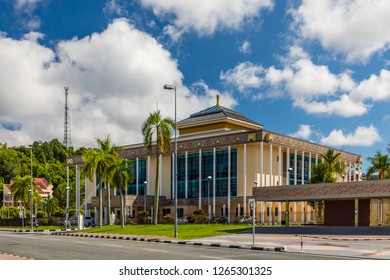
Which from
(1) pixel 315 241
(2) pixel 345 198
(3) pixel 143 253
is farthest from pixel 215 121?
(3) pixel 143 253

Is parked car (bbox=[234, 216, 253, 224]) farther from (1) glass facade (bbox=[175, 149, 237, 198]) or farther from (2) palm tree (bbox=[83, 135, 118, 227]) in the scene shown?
(2) palm tree (bbox=[83, 135, 118, 227])

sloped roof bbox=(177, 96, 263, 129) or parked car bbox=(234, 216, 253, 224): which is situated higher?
sloped roof bbox=(177, 96, 263, 129)

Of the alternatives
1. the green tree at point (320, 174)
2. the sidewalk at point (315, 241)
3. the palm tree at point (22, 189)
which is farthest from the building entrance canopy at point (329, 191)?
the palm tree at point (22, 189)

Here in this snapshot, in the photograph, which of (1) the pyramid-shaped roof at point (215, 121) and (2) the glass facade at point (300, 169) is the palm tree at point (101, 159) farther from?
(2) the glass facade at point (300, 169)

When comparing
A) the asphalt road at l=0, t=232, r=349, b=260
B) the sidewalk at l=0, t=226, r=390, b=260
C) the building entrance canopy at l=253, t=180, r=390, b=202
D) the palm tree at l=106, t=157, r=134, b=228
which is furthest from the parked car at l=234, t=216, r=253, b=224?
the asphalt road at l=0, t=232, r=349, b=260

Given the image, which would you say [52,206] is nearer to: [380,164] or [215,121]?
[215,121]

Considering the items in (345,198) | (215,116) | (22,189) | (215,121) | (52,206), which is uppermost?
(215,116)

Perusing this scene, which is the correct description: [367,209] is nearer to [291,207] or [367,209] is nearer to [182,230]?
[182,230]

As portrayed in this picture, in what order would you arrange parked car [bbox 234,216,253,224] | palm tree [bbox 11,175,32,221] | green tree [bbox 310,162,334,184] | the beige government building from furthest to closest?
palm tree [bbox 11,175,32,221] < the beige government building < parked car [bbox 234,216,253,224] < green tree [bbox 310,162,334,184]

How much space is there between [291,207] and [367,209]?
2453cm

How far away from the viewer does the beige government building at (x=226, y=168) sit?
226 ft

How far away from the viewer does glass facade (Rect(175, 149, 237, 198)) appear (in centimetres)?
7200

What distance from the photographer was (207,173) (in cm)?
7494

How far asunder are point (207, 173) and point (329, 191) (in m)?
32.0
